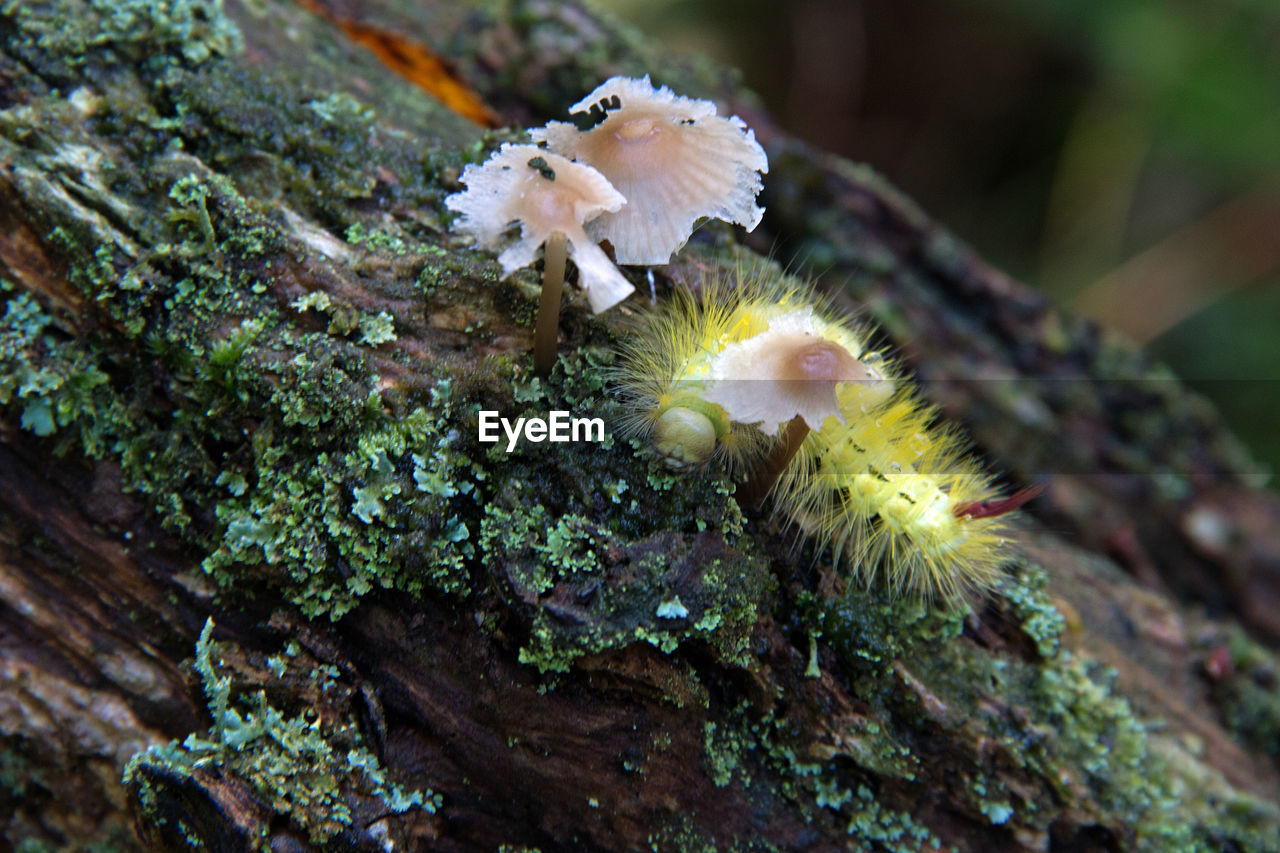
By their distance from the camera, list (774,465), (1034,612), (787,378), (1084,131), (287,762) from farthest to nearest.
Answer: (1084,131)
(1034,612)
(774,465)
(287,762)
(787,378)

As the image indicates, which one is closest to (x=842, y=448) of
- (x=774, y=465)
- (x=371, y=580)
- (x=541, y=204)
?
(x=774, y=465)

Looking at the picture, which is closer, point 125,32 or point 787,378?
point 787,378

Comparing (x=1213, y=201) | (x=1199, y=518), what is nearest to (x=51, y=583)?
(x=1199, y=518)

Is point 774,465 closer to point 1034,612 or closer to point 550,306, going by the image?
point 550,306

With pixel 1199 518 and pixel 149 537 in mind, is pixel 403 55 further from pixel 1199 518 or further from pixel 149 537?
pixel 1199 518

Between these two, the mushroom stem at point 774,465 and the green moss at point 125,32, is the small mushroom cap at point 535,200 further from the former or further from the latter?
the green moss at point 125,32

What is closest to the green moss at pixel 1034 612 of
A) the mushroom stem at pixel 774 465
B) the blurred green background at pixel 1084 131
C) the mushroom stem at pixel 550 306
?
the mushroom stem at pixel 774 465

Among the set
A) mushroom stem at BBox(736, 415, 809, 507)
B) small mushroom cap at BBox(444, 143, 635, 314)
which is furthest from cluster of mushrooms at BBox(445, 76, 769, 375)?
mushroom stem at BBox(736, 415, 809, 507)
